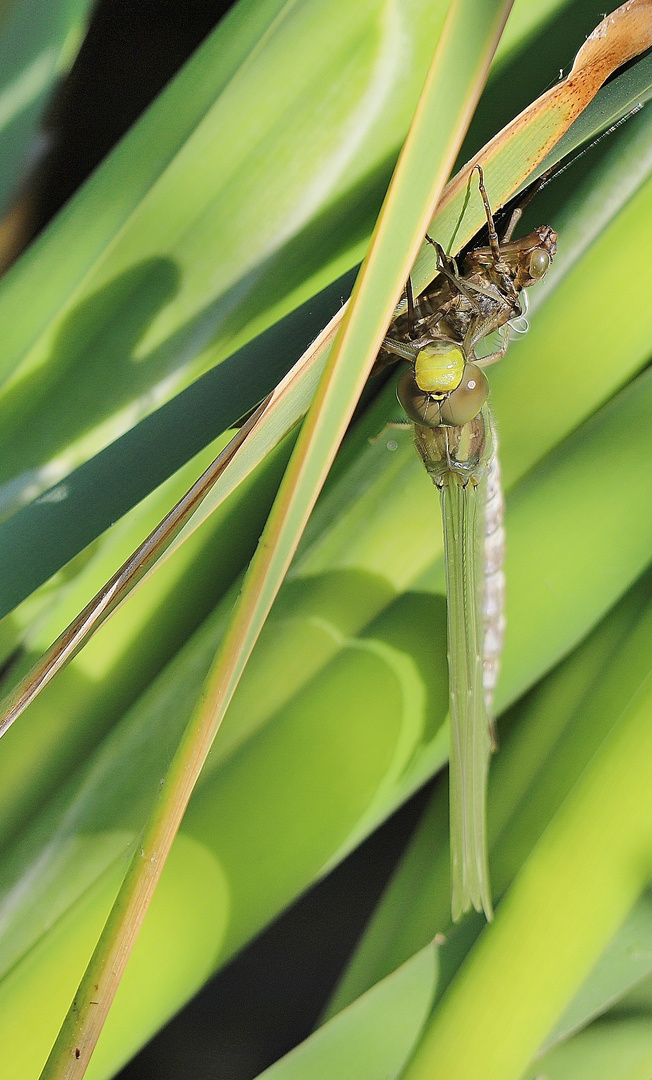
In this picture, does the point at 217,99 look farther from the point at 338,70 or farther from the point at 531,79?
the point at 531,79

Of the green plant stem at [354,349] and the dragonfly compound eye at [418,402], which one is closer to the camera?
the green plant stem at [354,349]

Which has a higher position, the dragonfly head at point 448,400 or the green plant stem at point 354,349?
the green plant stem at point 354,349

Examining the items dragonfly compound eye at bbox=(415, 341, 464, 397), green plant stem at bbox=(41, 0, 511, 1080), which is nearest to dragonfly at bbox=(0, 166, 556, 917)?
dragonfly compound eye at bbox=(415, 341, 464, 397)

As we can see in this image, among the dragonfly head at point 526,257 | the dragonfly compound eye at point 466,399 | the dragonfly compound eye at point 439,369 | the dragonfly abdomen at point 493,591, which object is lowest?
the dragonfly abdomen at point 493,591

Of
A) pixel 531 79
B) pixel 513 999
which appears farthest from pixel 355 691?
pixel 531 79

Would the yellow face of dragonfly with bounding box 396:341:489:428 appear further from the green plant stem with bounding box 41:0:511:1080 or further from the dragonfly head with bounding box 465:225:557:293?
the green plant stem with bounding box 41:0:511:1080

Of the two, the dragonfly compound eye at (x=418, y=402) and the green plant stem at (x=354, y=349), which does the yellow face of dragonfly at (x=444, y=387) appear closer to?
the dragonfly compound eye at (x=418, y=402)

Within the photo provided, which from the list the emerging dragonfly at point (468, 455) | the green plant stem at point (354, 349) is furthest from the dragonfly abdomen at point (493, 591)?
the green plant stem at point (354, 349)

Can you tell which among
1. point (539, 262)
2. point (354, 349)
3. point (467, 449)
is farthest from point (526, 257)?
point (354, 349)
